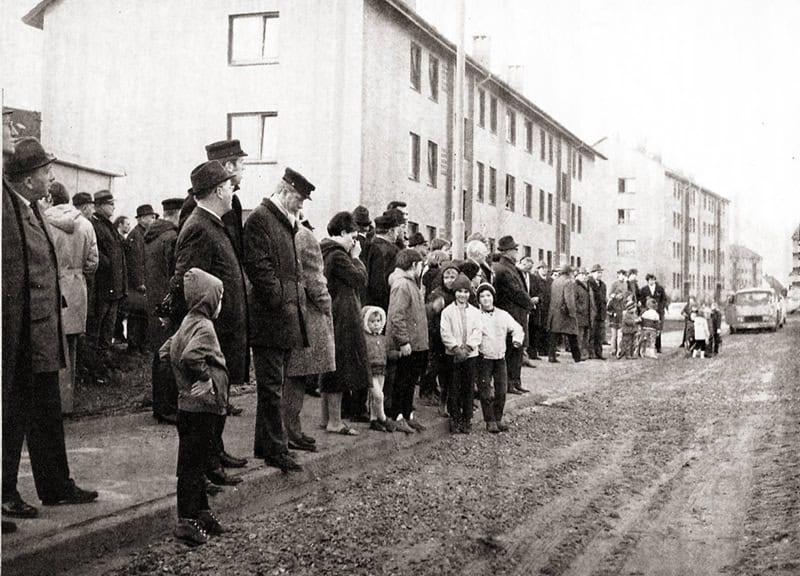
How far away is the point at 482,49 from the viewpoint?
39719mm

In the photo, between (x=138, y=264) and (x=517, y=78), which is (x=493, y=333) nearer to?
(x=138, y=264)

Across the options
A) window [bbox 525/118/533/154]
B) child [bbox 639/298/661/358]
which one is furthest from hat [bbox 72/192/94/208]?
window [bbox 525/118/533/154]

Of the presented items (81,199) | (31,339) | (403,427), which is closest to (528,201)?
(81,199)

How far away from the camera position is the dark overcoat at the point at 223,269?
6059 mm

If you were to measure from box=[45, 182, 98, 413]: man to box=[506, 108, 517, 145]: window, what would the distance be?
32307mm

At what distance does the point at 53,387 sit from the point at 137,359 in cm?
697

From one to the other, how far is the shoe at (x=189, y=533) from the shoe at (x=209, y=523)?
110 millimetres

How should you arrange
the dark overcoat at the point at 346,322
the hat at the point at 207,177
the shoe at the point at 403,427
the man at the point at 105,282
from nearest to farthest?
the hat at the point at 207,177 < the dark overcoat at the point at 346,322 < the shoe at the point at 403,427 < the man at the point at 105,282

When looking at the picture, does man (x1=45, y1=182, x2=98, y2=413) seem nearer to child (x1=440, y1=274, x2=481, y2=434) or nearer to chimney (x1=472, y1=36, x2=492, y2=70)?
child (x1=440, y1=274, x2=481, y2=434)

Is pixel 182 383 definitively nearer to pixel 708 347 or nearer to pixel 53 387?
pixel 53 387

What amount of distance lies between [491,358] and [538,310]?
9088 mm

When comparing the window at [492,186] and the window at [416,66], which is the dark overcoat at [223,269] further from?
the window at [492,186]

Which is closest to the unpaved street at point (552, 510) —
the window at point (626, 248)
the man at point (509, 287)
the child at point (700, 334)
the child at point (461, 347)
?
the child at point (461, 347)

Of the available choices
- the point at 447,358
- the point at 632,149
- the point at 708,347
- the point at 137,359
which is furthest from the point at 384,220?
the point at 632,149
